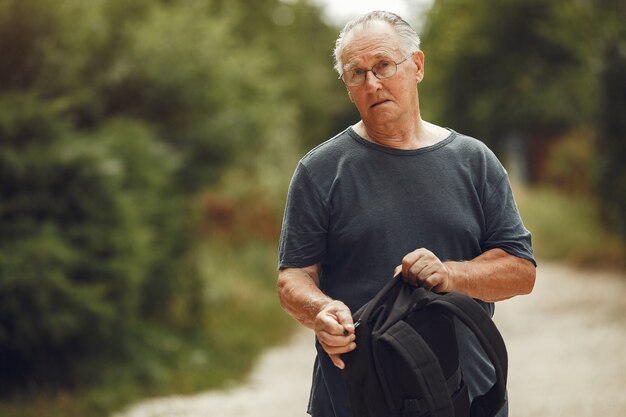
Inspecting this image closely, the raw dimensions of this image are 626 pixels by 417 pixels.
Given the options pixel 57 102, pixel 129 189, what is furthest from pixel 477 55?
pixel 57 102

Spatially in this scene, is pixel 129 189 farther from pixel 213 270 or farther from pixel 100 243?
pixel 213 270

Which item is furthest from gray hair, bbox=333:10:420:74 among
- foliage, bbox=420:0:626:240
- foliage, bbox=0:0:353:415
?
foliage, bbox=420:0:626:240

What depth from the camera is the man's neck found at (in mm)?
2830

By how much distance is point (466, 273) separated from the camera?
8.87 ft

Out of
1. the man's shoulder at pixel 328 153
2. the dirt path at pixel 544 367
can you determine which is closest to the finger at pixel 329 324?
the man's shoulder at pixel 328 153

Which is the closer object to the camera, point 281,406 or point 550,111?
point 281,406

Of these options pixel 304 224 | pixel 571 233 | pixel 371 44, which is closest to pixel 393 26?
pixel 371 44

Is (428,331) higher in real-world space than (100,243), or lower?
lower

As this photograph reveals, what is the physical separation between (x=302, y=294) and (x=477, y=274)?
51 cm

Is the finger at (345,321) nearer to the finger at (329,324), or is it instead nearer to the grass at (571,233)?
the finger at (329,324)

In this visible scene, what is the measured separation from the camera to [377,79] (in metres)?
2.78

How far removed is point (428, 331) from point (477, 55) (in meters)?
18.9

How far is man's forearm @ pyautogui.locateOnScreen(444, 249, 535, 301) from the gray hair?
2.20ft

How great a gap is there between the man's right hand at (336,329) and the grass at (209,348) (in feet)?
16.0
